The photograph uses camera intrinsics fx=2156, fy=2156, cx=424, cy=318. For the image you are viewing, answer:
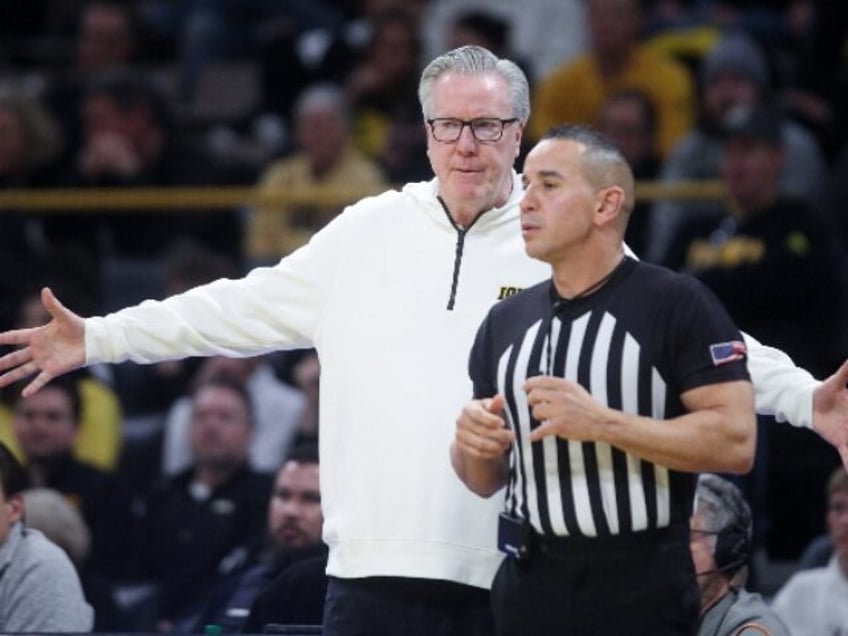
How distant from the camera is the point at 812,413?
398cm

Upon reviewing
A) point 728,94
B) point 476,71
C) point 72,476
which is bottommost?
point 72,476

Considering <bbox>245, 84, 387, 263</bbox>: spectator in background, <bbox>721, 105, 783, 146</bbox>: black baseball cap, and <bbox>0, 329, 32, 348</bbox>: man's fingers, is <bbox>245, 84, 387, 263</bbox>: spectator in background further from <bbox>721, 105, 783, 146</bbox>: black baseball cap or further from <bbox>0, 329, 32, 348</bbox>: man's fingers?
<bbox>0, 329, 32, 348</bbox>: man's fingers

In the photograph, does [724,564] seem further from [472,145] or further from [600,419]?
[600,419]

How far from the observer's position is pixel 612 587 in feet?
11.9

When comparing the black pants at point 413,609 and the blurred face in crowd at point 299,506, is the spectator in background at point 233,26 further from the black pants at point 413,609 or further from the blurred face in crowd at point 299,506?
the black pants at point 413,609

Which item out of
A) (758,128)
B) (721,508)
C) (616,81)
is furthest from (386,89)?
(721,508)

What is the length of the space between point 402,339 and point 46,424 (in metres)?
3.61

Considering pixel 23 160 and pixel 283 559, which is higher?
pixel 23 160

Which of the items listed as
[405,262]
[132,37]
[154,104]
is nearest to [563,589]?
[405,262]

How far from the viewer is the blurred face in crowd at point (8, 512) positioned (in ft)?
16.8

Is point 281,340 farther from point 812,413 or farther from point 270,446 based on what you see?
point 270,446

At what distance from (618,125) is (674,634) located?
5066 mm

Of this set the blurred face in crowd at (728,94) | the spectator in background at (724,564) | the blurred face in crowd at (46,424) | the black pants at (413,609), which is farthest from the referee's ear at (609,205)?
the blurred face in crowd at (728,94)

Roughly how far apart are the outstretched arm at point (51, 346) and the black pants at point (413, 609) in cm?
73
